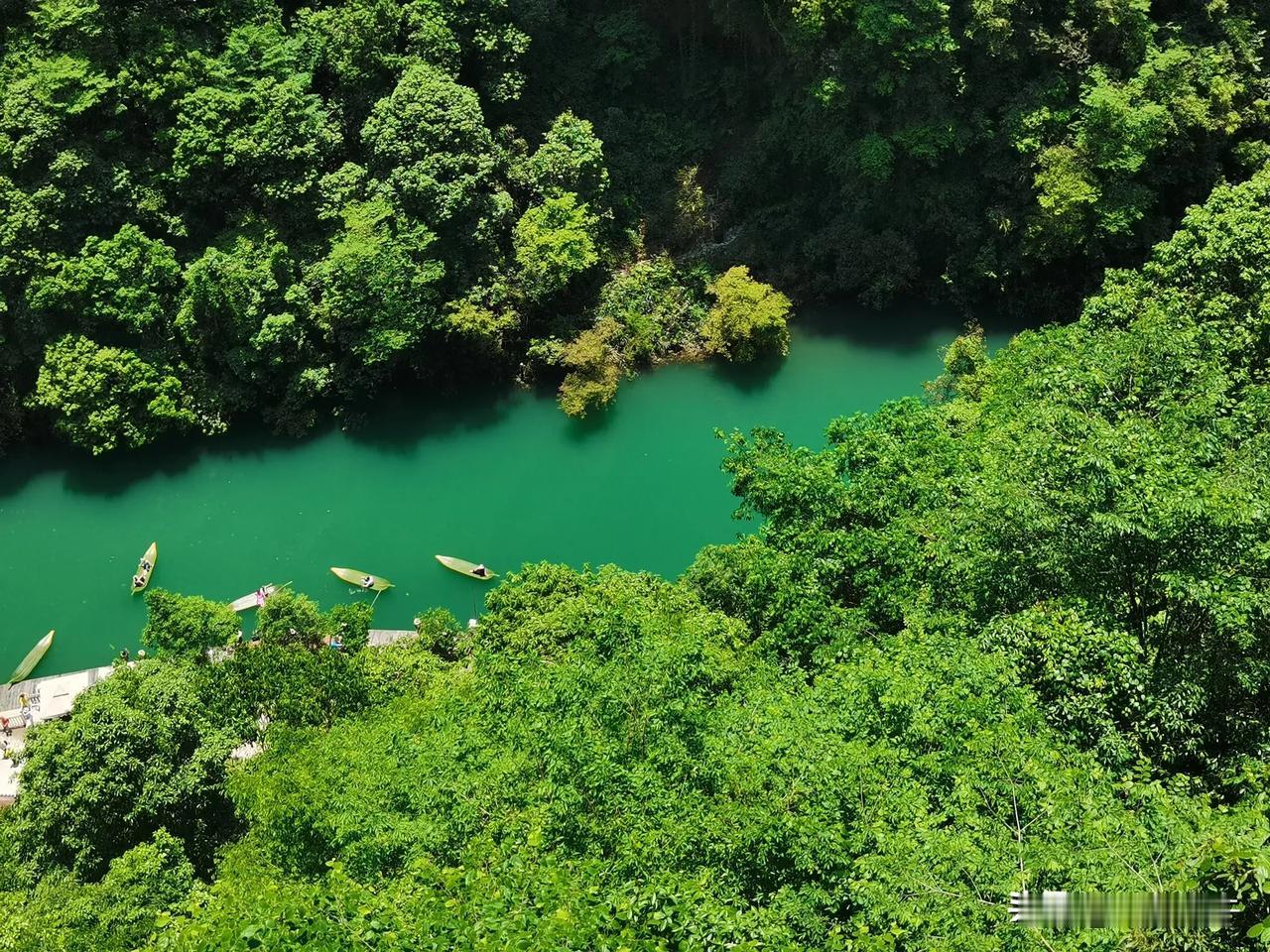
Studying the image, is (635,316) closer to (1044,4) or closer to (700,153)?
(700,153)

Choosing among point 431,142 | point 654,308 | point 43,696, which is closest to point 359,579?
point 43,696

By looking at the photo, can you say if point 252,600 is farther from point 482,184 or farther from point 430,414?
point 482,184

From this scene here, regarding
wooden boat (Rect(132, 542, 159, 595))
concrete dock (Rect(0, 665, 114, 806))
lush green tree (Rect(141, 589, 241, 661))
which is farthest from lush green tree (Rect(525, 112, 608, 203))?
concrete dock (Rect(0, 665, 114, 806))

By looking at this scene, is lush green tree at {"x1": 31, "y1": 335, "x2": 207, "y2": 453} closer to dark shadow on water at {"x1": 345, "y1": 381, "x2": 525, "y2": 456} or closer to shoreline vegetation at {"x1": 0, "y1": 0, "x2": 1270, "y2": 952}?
shoreline vegetation at {"x1": 0, "y1": 0, "x2": 1270, "y2": 952}

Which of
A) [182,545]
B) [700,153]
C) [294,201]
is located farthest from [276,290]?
[700,153]

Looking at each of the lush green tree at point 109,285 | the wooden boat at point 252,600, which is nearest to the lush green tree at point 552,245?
the lush green tree at point 109,285

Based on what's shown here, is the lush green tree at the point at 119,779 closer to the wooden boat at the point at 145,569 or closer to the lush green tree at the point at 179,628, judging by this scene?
the lush green tree at the point at 179,628
